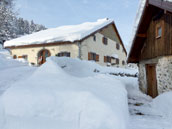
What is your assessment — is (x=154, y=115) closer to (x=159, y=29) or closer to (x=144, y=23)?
(x=159, y=29)

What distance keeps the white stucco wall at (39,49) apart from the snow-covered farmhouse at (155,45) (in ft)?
20.8

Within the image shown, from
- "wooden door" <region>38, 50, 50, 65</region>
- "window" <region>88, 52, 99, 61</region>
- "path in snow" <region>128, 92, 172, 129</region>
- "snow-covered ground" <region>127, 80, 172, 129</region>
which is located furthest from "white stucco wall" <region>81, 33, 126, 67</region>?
"path in snow" <region>128, 92, 172, 129</region>

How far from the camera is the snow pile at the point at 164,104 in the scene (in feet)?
15.9

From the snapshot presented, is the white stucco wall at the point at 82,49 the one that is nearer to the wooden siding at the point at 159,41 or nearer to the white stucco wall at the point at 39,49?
the white stucco wall at the point at 39,49

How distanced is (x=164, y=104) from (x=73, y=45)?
33.2 ft

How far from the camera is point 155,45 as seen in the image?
6.88 m

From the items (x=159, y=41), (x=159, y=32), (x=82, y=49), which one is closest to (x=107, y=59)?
(x=82, y=49)

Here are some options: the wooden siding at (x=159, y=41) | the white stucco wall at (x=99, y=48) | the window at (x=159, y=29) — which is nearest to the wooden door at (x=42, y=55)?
the white stucco wall at (x=99, y=48)

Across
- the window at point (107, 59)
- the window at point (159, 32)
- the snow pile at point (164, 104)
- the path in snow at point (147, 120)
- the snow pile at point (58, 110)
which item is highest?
the window at point (159, 32)

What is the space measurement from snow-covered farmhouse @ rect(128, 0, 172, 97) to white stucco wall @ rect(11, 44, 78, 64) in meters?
6.33

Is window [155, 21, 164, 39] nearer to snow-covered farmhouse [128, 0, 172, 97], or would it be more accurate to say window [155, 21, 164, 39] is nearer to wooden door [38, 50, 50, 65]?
snow-covered farmhouse [128, 0, 172, 97]

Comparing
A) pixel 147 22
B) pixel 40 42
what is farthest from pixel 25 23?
pixel 147 22

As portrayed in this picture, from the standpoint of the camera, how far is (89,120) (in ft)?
9.62

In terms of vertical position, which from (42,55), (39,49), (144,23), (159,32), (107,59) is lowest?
(107,59)
